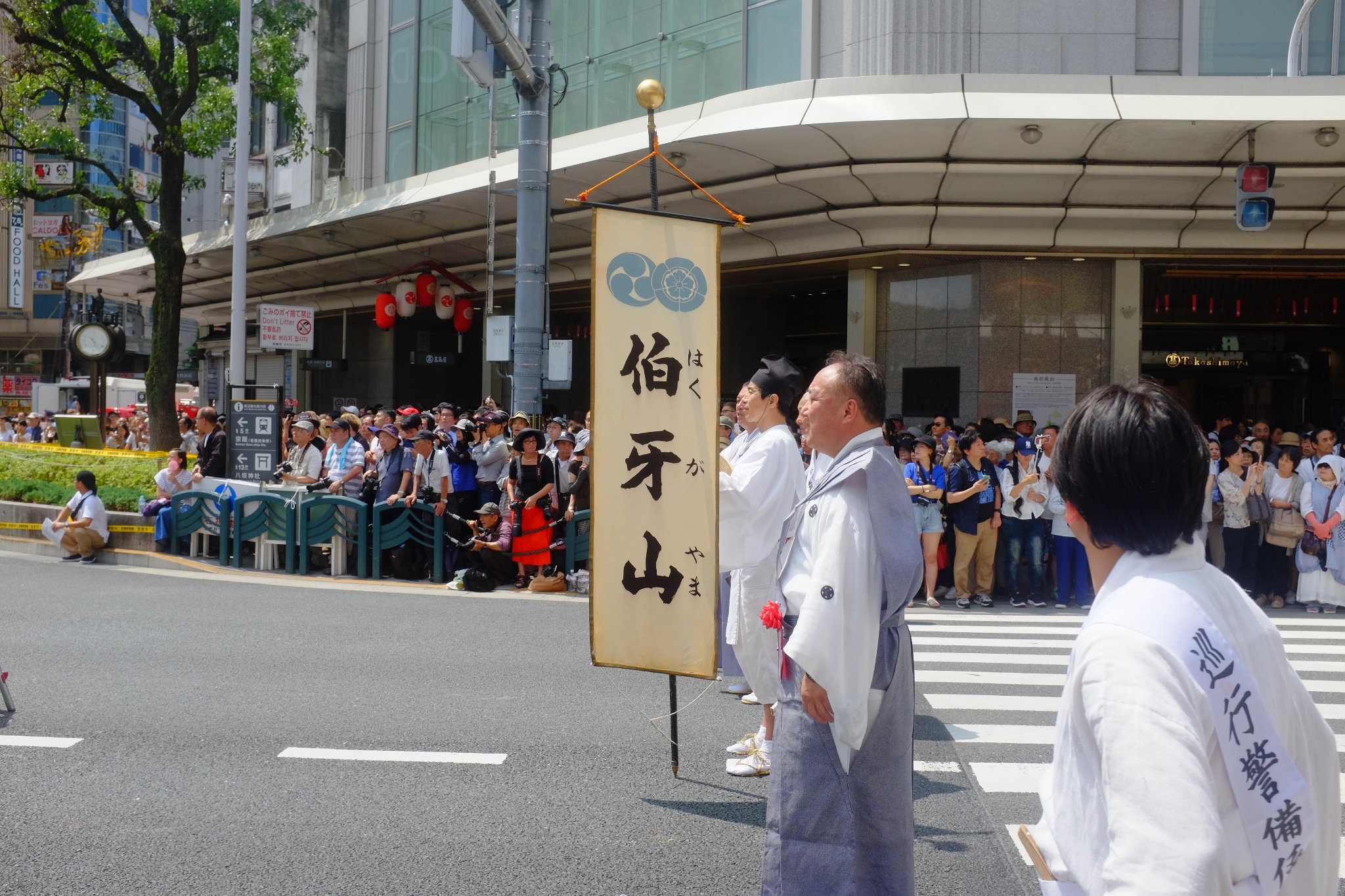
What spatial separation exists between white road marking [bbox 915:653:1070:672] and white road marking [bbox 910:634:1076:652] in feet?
1.16

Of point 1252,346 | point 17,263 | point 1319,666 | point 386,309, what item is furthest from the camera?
point 17,263

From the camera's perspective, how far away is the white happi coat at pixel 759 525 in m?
5.08

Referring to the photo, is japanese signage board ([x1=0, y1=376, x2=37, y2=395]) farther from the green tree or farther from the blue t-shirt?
the blue t-shirt

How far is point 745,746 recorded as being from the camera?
5578 mm

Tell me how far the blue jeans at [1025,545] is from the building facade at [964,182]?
5575 millimetres

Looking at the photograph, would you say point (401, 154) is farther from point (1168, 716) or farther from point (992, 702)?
point (1168, 716)

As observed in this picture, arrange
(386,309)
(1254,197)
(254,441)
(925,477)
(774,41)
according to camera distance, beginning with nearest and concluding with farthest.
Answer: (925,477) → (1254,197) → (254,441) → (774,41) → (386,309)

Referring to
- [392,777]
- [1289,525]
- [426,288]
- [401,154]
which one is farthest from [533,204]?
[401,154]

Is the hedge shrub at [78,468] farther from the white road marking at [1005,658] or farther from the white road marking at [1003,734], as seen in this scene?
the white road marking at [1003,734]

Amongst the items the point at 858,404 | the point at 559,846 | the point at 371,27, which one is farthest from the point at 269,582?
the point at 371,27

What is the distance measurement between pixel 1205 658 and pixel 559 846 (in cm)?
334

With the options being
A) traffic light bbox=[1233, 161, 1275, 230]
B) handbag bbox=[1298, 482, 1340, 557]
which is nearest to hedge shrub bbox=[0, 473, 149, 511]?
handbag bbox=[1298, 482, 1340, 557]

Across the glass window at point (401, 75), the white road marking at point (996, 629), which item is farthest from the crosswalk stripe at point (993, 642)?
the glass window at point (401, 75)

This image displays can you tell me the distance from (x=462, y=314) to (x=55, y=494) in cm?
1063
